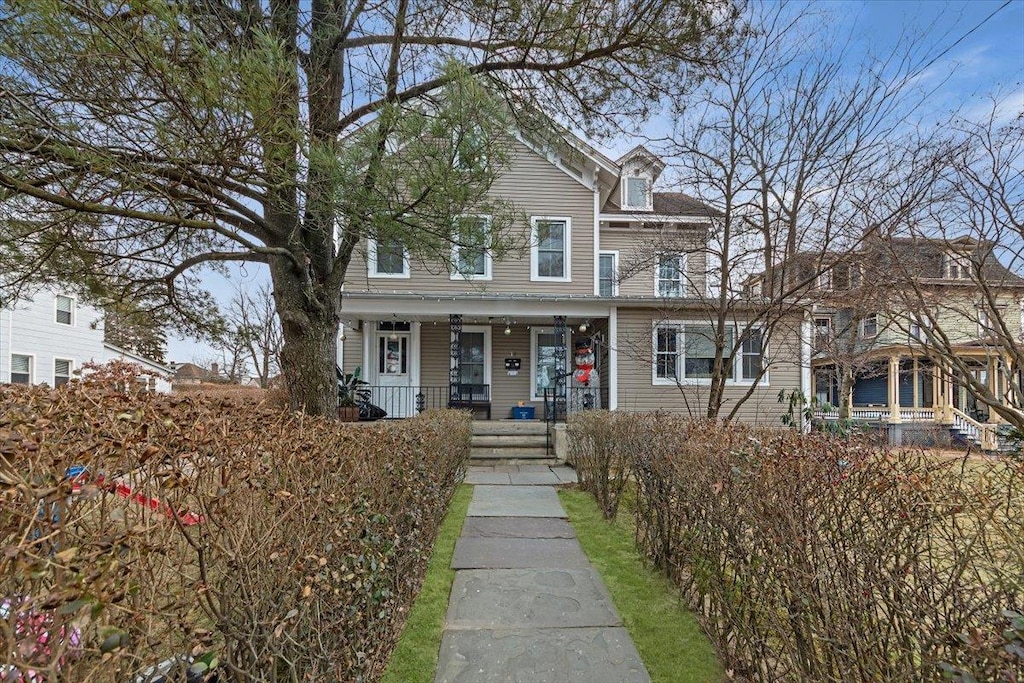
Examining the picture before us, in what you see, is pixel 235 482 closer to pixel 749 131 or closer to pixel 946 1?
pixel 749 131

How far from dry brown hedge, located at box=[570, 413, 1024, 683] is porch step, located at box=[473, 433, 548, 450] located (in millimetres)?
6472

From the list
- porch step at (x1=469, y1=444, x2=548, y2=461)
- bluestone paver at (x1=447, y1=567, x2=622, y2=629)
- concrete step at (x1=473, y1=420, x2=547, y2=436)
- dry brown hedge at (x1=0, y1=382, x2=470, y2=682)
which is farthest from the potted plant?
dry brown hedge at (x1=0, y1=382, x2=470, y2=682)

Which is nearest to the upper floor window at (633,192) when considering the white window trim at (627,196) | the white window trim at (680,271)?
the white window trim at (627,196)

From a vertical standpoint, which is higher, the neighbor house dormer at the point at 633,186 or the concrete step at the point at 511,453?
the neighbor house dormer at the point at 633,186

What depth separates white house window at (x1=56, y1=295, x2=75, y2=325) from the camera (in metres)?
17.1

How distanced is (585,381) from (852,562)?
32.3ft

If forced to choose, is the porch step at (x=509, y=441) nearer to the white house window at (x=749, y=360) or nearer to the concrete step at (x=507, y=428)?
the concrete step at (x=507, y=428)

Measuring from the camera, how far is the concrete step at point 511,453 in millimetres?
9219

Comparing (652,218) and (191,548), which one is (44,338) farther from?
(191,548)

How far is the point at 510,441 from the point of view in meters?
9.77

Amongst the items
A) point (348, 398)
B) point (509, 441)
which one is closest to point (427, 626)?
point (509, 441)

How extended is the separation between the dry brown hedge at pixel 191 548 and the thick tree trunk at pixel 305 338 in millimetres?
2617

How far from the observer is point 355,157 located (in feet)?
12.6

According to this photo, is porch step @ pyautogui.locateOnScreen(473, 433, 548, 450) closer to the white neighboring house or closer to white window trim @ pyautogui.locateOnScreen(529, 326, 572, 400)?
white window trim @ pyautogui.locateOnScreen(529, 326, 572, 400)
